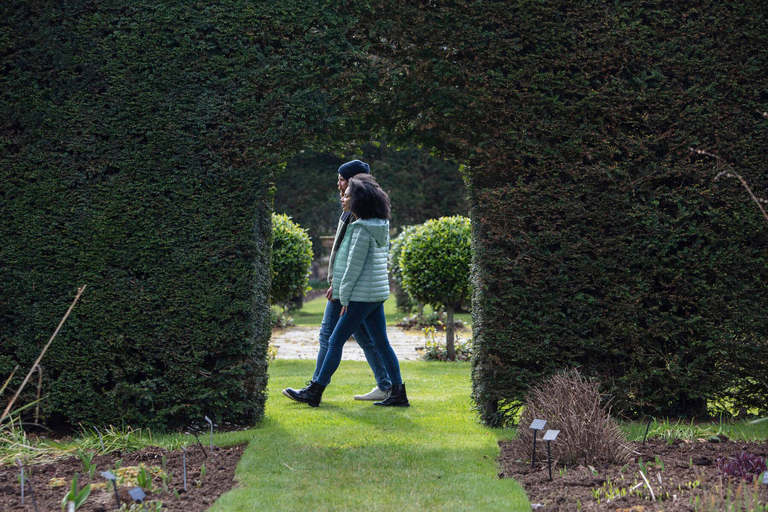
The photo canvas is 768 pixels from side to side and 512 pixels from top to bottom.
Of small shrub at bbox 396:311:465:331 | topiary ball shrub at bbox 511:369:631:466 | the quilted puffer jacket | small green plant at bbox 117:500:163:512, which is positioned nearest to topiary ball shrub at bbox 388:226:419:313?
small shrub at bbox 396:311:465:331

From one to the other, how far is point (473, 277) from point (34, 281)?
3.41m

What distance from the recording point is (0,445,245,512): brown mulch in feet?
12.0

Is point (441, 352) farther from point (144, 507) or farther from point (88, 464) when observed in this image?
point (144, 507)

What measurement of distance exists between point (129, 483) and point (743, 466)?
3.45 metres

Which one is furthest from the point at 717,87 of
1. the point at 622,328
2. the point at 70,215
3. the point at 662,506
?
the point at 70,215

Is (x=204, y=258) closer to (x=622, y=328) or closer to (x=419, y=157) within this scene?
(x=622, y=328)

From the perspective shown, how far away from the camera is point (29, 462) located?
4293 millimetres

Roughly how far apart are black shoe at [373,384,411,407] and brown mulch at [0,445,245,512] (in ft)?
6.00

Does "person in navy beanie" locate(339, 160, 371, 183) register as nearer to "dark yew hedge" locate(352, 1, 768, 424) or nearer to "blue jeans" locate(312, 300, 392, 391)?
"dark yew hedge" locate(352, 1, 768, 424)

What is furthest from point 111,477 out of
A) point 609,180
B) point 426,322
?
point 426,322

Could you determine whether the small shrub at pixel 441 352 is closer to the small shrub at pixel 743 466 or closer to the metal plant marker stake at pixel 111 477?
the small shrub at pixel 743 466

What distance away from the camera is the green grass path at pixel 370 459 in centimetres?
377

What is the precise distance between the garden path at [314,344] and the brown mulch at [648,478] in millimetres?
5741

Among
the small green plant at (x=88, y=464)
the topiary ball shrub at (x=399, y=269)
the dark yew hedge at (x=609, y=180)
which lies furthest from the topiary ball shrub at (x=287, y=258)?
the small green plant at (x=88, y=464)
